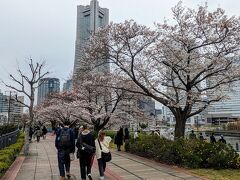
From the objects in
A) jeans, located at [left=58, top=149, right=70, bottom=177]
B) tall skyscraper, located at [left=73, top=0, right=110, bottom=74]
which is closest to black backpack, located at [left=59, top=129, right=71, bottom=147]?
jeans, located at [left=58, top=149, right=70, bottom=177]

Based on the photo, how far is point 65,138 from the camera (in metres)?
9.38

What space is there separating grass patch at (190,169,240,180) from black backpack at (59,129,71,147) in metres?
4.43

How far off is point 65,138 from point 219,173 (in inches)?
211

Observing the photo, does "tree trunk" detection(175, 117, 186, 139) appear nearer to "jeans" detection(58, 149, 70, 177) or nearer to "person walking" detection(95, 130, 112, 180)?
"person walking" detection(95, 130, 112, 180)

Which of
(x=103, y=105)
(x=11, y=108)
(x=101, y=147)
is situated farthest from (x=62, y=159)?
(x=11, y=108)

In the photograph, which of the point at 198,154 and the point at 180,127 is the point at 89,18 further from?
the point at 198,154

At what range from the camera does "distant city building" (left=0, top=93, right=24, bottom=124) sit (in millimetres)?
25781

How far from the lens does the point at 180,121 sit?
16.7 m

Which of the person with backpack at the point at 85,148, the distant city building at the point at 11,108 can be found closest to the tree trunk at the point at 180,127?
the person with backpack at the point at 85,148

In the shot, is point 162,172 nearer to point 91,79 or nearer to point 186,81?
point 186,81

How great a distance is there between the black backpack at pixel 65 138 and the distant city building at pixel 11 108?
40.2ft

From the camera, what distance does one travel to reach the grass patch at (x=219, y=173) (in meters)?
9.95

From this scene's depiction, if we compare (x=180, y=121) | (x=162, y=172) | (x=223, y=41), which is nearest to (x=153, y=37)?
(x=223, y=41)

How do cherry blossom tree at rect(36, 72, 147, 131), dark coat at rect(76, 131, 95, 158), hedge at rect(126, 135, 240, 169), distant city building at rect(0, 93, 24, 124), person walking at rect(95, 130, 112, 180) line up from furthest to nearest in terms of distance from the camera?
cherry blossom tree at rect(36, 72, 147, 131)
distant city building at rect(0, 93, 24, 124)
hedge at rect(126, 135, 240, 169)
person walking at rect(95, 130, 112, 180)
dark coat at rect(76, 131, 95, 158)
